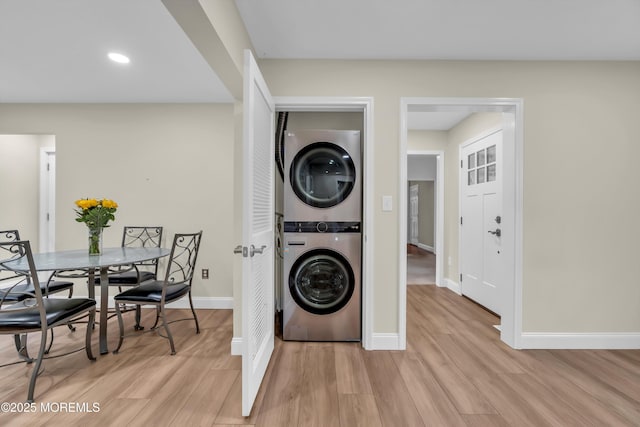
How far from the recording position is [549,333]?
7.79ft

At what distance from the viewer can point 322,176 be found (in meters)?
2.49

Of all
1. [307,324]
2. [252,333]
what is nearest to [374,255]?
[307,324]

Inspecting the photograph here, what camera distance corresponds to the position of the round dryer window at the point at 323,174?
247cm

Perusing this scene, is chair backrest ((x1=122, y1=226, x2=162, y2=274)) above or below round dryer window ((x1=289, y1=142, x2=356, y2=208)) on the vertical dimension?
below

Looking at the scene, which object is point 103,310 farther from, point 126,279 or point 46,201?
point 46,201

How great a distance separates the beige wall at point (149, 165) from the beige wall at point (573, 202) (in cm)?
194

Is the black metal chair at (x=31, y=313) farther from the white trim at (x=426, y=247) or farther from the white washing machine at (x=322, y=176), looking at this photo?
the white trim at (x=426, y=247)

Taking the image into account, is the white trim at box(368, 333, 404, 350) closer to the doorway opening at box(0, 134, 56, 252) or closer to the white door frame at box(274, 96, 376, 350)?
the white door frame at box(274, 96, 376, 350)

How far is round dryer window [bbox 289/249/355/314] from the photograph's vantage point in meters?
2.49

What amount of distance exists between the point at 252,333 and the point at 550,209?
2.50 meters

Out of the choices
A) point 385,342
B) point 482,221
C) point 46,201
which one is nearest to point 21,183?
point 46,201

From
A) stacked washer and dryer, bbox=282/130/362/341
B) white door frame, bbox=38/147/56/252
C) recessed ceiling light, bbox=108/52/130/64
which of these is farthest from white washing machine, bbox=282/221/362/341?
white door frame, bbox=38/147/56/252

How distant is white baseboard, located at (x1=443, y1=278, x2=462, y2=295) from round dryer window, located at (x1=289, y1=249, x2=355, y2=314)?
228 cm

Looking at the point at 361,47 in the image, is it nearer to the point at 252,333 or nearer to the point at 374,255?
the point at 374,255
